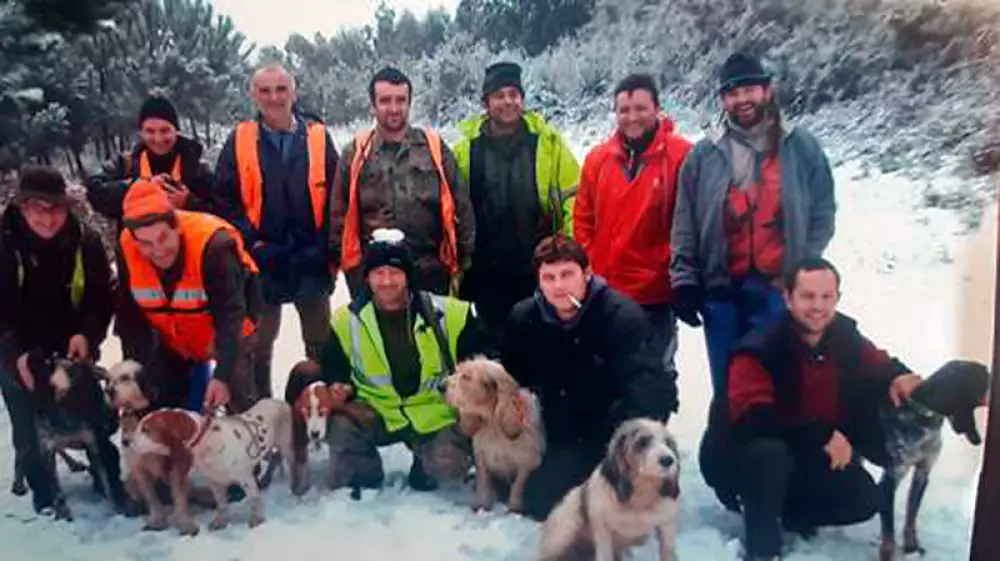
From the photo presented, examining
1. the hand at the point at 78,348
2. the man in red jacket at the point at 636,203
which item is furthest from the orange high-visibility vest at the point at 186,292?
the man in red jacket at the point at 636,203

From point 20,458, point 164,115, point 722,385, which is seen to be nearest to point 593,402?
point 722,385

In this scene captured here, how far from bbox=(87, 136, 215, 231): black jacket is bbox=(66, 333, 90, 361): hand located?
0.21 metres

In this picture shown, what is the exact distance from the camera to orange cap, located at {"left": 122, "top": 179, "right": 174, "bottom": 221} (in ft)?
5.34

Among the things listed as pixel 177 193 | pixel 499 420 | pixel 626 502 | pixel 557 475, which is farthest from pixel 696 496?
pixel 177 193

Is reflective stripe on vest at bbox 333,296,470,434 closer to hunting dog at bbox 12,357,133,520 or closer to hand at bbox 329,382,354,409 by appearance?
hand at bbox 329,382,354,409

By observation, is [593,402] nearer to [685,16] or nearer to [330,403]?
[330,403]

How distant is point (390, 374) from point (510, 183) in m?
0.38

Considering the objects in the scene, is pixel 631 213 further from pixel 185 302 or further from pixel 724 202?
pixel 185 302

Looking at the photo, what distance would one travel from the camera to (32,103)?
63.2 inches

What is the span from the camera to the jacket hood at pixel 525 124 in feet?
5.12

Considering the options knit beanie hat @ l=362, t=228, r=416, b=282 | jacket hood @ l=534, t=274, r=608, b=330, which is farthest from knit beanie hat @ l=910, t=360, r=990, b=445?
knit beanie hat @ l=362, t=228, r=416, b=282

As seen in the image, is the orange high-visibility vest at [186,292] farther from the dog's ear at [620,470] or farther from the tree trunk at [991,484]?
the tree trunk at [991,484]

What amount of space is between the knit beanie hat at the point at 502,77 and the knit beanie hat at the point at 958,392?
753 millimetres

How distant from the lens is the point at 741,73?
149 centimetres
